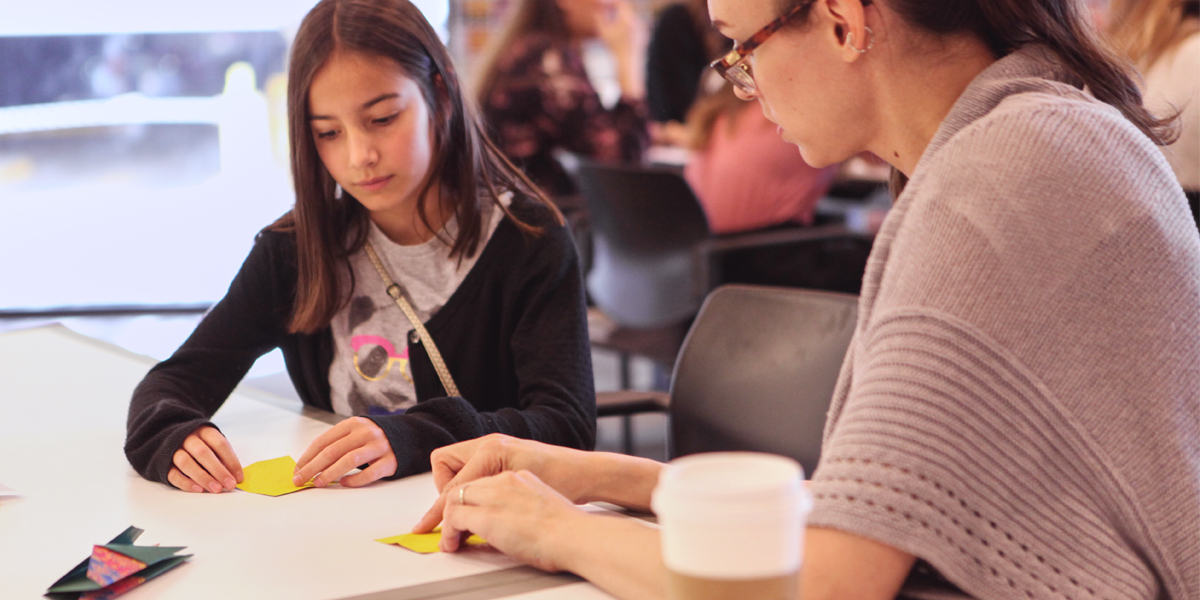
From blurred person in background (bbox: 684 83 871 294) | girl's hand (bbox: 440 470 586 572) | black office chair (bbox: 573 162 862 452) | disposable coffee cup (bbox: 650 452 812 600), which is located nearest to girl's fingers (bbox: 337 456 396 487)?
girl's hand (bbox: 440 470 586 572)

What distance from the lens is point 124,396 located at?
1568 millimetres

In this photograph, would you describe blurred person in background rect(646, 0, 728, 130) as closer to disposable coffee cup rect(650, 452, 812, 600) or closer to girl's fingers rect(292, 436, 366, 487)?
girl's fingers rect(292, 436, 366, 487)

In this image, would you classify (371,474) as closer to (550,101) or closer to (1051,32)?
(1051,32)

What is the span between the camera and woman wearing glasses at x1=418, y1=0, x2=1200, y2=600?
0.73 metres

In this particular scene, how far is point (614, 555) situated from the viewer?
83cm

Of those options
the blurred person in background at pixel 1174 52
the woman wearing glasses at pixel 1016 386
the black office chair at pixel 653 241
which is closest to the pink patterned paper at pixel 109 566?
the woman wearing glasses at pixel 1016 386

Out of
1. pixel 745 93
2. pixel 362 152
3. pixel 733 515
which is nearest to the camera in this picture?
pixel 733 515

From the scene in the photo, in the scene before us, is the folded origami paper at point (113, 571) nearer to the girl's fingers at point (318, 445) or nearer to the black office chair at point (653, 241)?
the girl's fingers at point (318, 445)

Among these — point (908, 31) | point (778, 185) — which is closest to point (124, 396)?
point (908, 31)

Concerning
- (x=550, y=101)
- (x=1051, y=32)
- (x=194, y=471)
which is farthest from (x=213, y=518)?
(x=550, y=101)

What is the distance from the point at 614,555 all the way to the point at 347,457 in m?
0.41

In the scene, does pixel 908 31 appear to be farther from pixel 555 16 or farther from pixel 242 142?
pixel 242 142

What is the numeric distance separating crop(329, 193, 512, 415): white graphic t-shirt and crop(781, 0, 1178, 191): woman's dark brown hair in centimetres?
72

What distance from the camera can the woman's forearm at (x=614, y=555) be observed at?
2.62 ft
